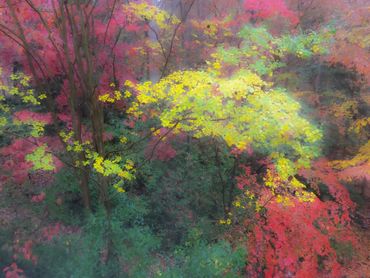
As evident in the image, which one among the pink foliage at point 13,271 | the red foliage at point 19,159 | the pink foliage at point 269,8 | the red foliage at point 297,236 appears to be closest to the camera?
the red foliage at point 297,236

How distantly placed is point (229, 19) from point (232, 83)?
7.30m

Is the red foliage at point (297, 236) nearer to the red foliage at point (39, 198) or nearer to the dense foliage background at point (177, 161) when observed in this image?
the dense foliage background at point (177, 161)

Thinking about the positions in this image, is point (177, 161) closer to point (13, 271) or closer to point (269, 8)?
point (13, 271)

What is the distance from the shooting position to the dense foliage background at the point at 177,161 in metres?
7.55

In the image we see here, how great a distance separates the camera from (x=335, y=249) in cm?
930

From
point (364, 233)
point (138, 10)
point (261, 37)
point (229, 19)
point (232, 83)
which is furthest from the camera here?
point (229, 19)

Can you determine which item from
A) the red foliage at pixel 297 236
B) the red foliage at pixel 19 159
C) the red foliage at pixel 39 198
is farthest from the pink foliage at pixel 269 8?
the red foliage at pixel 39 198

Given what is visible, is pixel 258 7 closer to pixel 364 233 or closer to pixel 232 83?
pixel 232 83

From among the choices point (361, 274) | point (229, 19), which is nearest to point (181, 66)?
point (229, 19)

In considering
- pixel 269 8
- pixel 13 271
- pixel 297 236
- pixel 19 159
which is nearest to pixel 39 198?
pixel 19 159

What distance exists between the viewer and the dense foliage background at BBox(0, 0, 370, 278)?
24.8 feet

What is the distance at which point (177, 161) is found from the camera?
1149cm

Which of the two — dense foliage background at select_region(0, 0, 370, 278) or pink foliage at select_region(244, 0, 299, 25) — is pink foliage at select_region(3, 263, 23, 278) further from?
pink foliage at select_region(244, 0, 299, 25)

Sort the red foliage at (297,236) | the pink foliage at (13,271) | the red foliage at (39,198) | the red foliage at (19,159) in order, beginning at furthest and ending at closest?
the red foliage at (39,198) < the red foliage at (19,159) < the pink foliage at (13,271) < the red foliage at (297,236)
